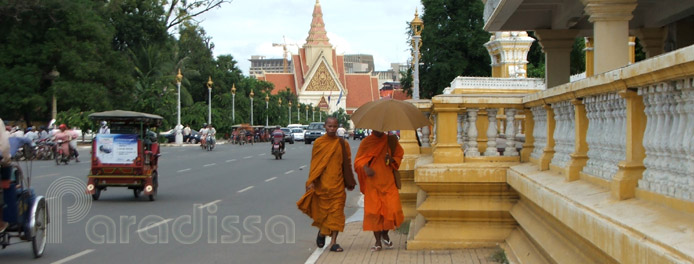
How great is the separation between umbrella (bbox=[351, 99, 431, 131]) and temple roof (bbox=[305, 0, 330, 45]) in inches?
5268

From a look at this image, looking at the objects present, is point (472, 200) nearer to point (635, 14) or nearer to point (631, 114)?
point (631, 114)

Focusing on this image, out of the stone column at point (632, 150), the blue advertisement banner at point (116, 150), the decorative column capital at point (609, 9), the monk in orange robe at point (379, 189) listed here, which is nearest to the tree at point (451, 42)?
the blue advertisement banner at point (116, 150)

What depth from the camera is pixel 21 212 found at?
873 cm

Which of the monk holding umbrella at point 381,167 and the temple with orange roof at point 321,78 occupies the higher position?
the temple with orange roof at point 321,78

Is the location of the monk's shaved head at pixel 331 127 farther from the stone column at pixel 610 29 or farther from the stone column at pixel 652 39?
the stone column at pixel 652 39

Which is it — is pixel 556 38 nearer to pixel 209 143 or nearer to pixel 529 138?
pixel 529 138

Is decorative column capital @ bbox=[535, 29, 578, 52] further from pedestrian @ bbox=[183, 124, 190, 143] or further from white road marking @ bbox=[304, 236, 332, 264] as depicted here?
pedestrian @ bbox=[183, 124, 190, 143]

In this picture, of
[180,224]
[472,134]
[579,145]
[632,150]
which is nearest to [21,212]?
[180,224]

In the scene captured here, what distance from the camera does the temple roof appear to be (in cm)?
14312

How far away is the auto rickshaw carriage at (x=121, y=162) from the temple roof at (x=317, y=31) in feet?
417

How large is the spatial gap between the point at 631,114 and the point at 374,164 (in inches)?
190

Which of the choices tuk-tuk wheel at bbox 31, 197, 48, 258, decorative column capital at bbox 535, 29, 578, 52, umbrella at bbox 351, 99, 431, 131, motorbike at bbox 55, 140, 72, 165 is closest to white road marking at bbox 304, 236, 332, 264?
umbrella at bbox 351, 99, 431, 131

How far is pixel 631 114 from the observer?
180 inches

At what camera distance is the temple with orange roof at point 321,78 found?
5389 inches
